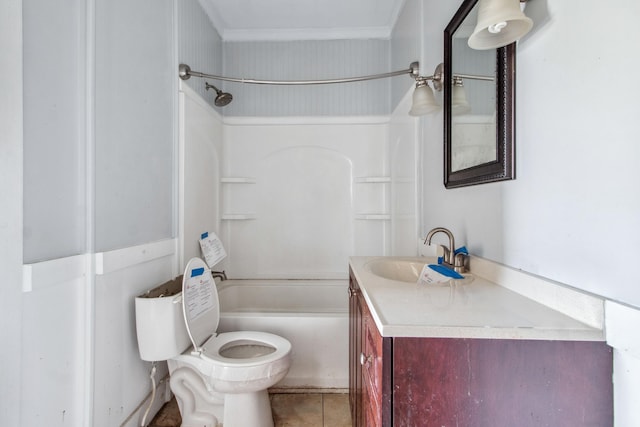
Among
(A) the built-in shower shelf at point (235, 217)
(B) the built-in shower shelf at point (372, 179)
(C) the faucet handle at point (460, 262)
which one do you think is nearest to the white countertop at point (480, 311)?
(C) the faucet handle at point (460, 262)

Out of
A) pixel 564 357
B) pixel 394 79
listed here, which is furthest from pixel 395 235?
pixel 564 357

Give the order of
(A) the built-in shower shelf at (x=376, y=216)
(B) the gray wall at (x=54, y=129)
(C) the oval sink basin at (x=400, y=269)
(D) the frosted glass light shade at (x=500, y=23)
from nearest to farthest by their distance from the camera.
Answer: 1. (D) the frosted glass light shade at (x=500, y=23)
2. (B) the gray wall at (x=54, y=129)
3. (C) the oval sink basin at (x=400, y=269)
4. (A) the built-in shower shelf at (x=376, y=216)

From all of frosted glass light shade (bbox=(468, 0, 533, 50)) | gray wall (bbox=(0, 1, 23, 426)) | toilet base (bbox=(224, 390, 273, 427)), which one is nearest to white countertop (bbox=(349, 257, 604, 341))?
frosted glass light shade (bbox=(468, 0, 533, 50))

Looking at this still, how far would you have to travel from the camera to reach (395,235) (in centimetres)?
249

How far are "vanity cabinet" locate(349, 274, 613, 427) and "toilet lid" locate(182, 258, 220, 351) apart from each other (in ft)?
3.72

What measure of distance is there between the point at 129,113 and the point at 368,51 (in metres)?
2.09

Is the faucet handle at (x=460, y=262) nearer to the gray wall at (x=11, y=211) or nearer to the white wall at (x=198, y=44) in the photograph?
the gray wall at (x=11, y=211)

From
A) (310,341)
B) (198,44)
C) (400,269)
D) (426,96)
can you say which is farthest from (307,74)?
(310,341)

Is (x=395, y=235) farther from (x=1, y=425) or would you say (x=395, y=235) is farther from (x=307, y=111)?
(x=1, y=425)

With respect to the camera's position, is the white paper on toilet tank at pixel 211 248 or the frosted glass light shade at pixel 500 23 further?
the white paper on toilet tank at pixel 211 248

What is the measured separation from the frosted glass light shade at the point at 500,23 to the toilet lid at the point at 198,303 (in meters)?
1.55

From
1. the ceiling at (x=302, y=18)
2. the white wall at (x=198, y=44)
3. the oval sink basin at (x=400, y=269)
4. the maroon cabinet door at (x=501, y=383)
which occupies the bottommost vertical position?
the maroon cabinet door at (x=501, y=383)

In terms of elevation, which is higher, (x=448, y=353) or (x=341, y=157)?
(x=341, y=157)

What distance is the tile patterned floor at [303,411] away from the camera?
166cm
